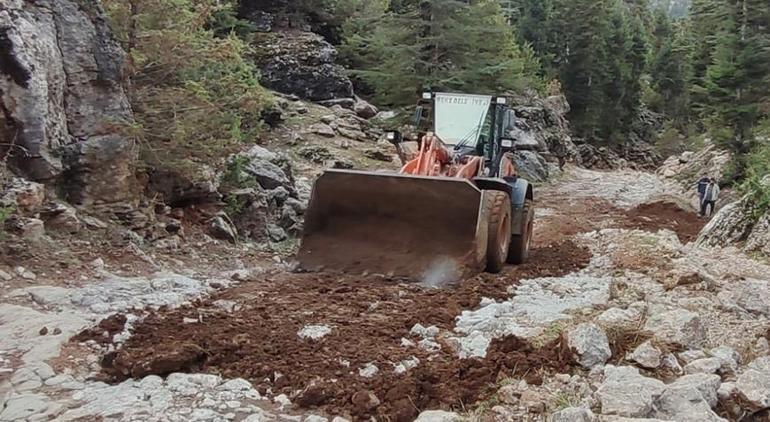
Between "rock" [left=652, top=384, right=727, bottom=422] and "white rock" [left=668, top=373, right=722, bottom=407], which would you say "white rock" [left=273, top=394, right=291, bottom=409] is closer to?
"rock" [left=652, top=384, right=727, bottom=422]

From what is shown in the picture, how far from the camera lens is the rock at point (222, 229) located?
30.1 ft

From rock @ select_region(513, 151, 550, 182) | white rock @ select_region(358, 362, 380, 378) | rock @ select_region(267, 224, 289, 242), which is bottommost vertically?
rock @ select_region(513, 151, 550, 182)

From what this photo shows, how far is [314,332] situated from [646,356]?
2265 millimetres

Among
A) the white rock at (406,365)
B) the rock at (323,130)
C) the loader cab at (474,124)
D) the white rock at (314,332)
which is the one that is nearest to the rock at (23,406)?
the white rock at (314,332)

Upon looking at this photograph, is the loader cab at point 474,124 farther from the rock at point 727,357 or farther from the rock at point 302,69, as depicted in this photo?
the rock at point 302,69

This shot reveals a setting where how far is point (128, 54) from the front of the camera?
8703 millimetres

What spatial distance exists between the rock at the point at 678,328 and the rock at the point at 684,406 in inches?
34.8

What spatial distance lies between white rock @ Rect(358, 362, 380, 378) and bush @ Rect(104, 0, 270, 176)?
5.12m

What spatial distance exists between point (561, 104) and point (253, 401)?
3652 centimetres

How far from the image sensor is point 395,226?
7.49 m

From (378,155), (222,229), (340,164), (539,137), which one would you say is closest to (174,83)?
(222,229)

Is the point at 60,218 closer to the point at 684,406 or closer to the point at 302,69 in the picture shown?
the point at 684,406

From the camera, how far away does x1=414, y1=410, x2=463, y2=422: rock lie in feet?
11.7

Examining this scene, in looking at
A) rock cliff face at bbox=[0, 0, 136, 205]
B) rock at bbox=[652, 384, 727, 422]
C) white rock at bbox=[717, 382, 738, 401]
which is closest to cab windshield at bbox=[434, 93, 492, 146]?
rock cliff face at bbox=[0, 0, 136, 205]
